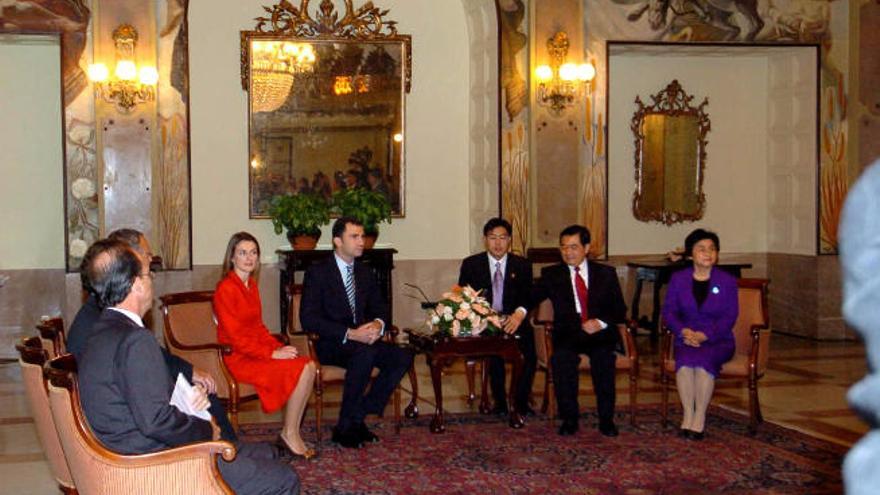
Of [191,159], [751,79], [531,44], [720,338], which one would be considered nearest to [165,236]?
[191,159]

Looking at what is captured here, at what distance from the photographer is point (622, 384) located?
967 cm

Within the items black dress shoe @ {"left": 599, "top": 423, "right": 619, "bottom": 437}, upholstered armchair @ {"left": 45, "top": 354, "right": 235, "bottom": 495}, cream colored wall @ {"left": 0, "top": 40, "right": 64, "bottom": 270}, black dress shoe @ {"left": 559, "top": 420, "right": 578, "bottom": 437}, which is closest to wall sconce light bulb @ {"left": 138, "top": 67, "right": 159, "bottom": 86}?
cream colored wall @ {"left": 0, "top": 40, "right": 64, "bottom": 270}

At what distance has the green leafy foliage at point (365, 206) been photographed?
11.1 m

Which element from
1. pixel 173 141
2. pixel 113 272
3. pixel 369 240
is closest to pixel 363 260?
pixel 369 240

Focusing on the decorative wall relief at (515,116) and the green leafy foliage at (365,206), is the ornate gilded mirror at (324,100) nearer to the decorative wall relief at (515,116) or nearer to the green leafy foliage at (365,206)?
the green leafy foliage at (365,206)

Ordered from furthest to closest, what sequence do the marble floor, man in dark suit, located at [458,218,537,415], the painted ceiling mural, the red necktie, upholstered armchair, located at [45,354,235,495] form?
the painted ceiling mural, man in dark suit, located at [458,218,537,415], the red necktie, the marble floor, upholstered armchair, located at [45,354,235,495]

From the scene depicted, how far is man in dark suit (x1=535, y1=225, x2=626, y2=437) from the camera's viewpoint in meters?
7.57

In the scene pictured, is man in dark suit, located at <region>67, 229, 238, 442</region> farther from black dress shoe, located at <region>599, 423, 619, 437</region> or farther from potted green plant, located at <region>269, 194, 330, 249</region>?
potted green plant, located at <region>269, 194, 330, 249</region>

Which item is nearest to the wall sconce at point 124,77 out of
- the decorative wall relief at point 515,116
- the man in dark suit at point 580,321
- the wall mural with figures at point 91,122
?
the wall mural with figures at point 91,122

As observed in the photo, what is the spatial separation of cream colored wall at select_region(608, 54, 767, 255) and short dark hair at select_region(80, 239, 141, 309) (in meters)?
9.46

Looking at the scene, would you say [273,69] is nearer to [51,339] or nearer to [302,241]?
[302,241]

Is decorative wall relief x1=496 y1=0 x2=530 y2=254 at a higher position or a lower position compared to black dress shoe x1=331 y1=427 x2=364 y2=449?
higher

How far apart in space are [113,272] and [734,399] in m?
5.97

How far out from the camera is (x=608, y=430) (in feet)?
24.7
